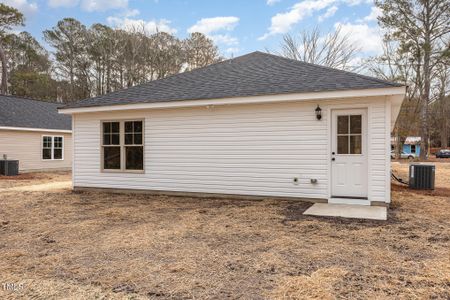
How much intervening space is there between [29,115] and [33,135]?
1.48 meters

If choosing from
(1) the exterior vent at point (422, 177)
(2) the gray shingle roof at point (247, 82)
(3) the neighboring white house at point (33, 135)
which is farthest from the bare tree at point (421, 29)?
(3) the neighboring white house at point (33, 135)

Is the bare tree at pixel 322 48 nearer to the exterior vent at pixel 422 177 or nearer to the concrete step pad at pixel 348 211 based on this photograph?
the exterior vent at pixel 422 177

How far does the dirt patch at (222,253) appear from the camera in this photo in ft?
9.85

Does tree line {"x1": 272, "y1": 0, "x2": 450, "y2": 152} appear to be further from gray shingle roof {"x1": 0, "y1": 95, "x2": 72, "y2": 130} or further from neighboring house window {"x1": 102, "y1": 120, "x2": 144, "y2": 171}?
neighboring house window {"x1": 102, "y1": 120, "x2": 144, "y2": 171}

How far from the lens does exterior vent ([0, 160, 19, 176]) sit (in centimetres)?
1454

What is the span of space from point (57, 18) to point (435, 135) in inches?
1936

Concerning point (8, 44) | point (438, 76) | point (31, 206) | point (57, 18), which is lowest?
point (31, 206)

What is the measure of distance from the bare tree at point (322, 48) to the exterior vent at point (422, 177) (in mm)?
16273

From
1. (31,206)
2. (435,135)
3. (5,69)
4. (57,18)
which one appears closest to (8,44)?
(5,69)

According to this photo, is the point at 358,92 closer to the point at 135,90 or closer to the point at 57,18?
the point at 135,90

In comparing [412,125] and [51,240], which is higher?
[412,125]

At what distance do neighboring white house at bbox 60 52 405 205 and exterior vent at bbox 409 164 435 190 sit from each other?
2.59 meters

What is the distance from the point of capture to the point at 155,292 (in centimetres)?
295

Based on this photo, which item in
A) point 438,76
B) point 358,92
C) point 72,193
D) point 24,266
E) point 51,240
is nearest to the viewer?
point 24,266
